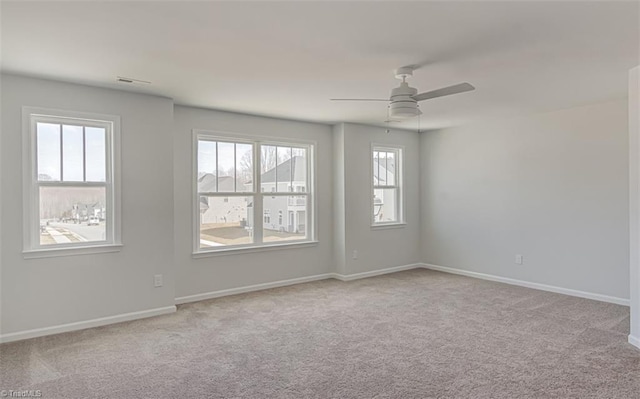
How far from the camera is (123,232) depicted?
14.1 feet

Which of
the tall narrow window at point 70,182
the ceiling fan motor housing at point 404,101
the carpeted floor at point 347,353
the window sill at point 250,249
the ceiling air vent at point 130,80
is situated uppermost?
the ceiling air vent at point 130,80

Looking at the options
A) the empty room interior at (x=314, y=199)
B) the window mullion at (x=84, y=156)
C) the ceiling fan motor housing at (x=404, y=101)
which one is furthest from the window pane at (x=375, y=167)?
the window mullion at (x=84, y=156)

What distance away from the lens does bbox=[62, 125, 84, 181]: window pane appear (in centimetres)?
405

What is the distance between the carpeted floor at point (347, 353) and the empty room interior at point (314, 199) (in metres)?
0.03

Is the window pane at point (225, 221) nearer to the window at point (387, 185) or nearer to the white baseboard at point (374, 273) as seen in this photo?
the white baseboard at point (374, 273)

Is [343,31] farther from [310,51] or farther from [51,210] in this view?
[51,210]

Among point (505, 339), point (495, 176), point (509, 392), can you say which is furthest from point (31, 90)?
point (495, 176)

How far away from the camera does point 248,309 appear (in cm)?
470

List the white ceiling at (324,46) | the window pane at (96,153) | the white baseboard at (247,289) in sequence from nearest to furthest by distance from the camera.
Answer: the white ceiling at (324,46) < the window pane at (96,153) < the white baseboard at (247,289)

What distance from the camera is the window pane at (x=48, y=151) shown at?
391 centimetres

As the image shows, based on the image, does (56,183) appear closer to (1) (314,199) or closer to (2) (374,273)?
(1) (314,199)

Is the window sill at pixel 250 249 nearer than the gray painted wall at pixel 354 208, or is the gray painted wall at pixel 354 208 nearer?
the gray painted wall at pixel 354 208

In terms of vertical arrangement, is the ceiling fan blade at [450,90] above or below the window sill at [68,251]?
above

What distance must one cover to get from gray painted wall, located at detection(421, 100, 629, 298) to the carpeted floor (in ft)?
2.22
